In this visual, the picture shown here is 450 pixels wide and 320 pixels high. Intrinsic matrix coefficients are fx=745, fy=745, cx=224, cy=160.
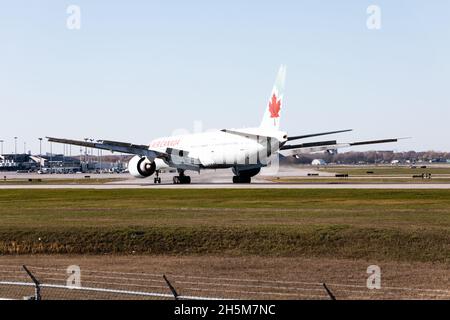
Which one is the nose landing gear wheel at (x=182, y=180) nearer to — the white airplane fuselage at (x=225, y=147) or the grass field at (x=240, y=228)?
the white airplane fuselage at (x=225, y=147)

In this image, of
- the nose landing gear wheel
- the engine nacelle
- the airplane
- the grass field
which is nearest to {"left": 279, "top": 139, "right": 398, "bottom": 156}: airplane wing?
the airplane

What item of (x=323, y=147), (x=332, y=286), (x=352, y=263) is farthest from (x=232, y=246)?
(x=323, y=147)

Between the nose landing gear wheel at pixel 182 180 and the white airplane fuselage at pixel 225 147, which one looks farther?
the nose landing gear wheel at pixel 182 180

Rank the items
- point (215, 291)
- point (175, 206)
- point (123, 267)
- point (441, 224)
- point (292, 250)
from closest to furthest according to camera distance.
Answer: point (215, 291) < point (123, 267) < point (292, 250) < point (441, 224) < point (175, 206)

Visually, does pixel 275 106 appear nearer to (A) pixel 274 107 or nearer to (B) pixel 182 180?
(A) pixel 274 107

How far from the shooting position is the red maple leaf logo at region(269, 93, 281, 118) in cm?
8106

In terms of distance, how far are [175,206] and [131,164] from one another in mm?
36446

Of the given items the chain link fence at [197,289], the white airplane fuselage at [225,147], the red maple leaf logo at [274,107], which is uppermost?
the red maple leaf logo at [274,107]

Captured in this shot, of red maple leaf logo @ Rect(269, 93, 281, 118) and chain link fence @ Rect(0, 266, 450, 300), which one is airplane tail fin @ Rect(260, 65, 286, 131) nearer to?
red maple leaf logo @ Rect(269, 93, 281, 118)

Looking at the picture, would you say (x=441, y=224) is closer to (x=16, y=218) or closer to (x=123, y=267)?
(x=123, y=267)

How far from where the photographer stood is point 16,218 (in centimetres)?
4953

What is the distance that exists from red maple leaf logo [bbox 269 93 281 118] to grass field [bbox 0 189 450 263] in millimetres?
22048

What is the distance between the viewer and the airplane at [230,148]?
8131 cm

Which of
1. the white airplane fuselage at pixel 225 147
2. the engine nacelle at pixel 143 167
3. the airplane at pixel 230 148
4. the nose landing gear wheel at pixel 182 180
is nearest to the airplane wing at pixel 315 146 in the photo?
the airplane at pixel 230 148
